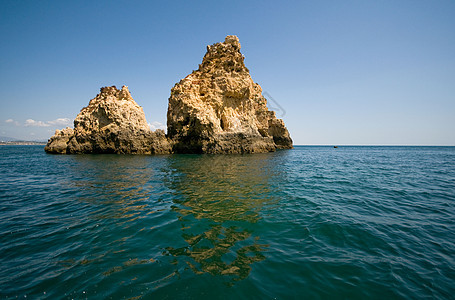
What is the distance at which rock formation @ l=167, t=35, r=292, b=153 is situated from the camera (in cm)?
3300

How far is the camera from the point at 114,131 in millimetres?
32250

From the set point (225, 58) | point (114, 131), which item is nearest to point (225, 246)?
point (114, 131)

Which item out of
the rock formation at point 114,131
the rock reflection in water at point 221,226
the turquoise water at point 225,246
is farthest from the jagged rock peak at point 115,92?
the rock reflection in water at point 221,226

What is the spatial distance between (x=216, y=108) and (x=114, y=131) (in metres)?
18.5

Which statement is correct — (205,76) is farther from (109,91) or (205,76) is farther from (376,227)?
(376,227)

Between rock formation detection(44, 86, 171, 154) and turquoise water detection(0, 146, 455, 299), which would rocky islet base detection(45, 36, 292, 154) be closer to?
rock formation detection(44, 86, 171, 154)

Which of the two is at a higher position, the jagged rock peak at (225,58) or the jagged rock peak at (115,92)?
the jagged rock peak at (225,58)

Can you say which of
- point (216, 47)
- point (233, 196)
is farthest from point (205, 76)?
point (233, 196)

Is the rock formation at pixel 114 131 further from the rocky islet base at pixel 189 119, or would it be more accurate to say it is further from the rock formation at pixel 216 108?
the rock formation at pixel 216 108

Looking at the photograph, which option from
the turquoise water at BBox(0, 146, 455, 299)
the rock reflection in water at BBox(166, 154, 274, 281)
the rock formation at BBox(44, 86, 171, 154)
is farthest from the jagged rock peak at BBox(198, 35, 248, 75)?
the turquoise water at BBox(0, 146, 455, 299)

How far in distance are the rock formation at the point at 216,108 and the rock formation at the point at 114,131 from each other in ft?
14.0

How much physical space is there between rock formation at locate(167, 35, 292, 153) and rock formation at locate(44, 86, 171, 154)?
168 inches

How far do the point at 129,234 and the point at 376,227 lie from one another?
22.9 ft

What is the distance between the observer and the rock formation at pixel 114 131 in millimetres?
32625
